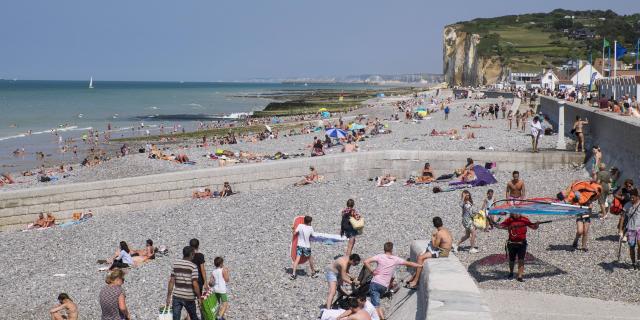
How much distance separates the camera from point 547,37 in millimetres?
124938

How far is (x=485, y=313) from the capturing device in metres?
5.91

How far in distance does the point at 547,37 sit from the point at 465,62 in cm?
1825

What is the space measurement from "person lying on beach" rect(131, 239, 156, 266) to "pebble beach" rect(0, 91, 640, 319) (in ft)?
1.01

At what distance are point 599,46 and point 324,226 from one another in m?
90.2

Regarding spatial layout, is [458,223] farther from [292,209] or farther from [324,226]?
[292,209]

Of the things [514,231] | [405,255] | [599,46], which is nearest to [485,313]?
[514,231]

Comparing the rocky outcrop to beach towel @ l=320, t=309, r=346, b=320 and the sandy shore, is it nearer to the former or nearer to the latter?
→ the sandy shore

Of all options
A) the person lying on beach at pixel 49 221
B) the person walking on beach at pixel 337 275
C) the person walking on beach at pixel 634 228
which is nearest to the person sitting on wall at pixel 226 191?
the person lying on beach at pixel 49 221

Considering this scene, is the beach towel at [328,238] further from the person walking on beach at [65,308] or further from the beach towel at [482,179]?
the beach towel at [482,179]

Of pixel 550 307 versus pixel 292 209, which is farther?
pixel 292 209

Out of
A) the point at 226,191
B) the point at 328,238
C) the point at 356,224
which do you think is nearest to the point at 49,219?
the point at 226,191

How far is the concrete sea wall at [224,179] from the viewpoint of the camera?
17516 mm

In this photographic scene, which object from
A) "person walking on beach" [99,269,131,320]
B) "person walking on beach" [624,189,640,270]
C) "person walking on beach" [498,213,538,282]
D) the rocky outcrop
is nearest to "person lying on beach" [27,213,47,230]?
"person walking on beach" [99,269,131,320]

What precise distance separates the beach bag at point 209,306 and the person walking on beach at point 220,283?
0.35ft
